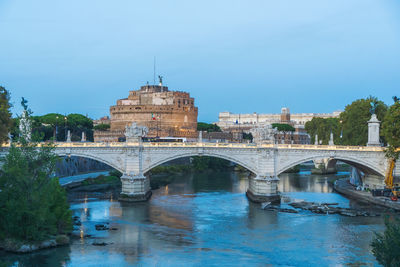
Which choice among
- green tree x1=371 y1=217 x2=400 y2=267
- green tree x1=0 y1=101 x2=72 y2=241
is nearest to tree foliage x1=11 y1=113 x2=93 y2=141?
green tree x1=0 y1=101 x2=72 y2=241

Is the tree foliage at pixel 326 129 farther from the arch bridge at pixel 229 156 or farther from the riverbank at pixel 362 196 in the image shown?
the arch bridge at pixel 229 156

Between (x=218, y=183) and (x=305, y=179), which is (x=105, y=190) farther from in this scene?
(x=305, y=179)

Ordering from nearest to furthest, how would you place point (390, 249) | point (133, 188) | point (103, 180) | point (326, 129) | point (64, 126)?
point (390, 249)
point (133, 188)
point (103, 180)
point (64, 126)
point (326, 129)

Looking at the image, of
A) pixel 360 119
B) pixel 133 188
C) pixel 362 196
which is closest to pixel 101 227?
pixel 133 188

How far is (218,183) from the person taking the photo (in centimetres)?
6756

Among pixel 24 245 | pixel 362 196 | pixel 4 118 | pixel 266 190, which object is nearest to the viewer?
pixel 24 245

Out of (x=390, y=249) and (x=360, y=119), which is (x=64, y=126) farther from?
(x=390, y=249)

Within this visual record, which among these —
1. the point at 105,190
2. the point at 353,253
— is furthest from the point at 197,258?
the point at 105,190

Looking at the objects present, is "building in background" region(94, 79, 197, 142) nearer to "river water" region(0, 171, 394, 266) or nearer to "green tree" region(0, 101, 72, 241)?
"river water" region(0, 171, 394, 266)

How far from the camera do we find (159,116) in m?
98.6

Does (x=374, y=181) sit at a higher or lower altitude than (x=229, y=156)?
lower

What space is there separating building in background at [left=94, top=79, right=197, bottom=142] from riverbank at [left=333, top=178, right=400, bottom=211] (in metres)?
41.3

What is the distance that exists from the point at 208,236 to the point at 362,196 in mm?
21575

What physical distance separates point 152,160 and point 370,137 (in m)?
23.6
